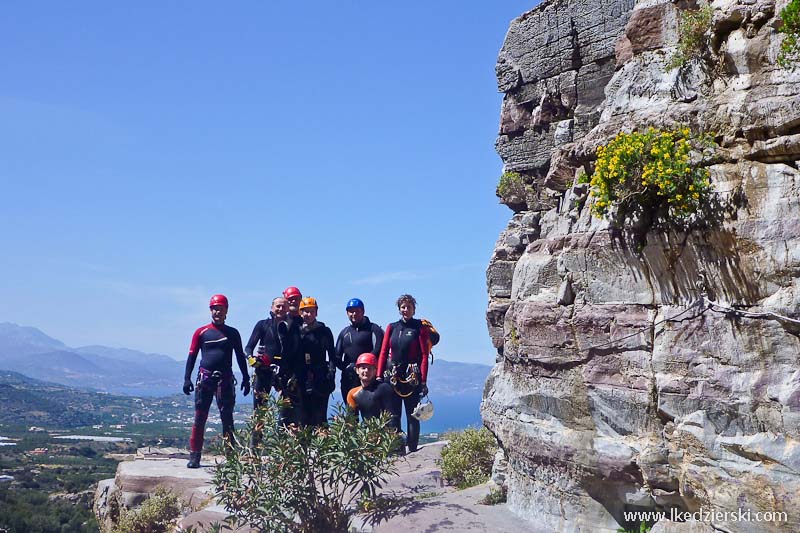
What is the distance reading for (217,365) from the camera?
1181 cm

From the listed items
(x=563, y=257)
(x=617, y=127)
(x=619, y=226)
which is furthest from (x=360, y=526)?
(x=617, y=127)

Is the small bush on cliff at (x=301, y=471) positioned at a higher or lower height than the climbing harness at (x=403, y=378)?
lower

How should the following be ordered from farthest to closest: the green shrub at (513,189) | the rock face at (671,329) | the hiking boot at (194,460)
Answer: the green shrub at (513,189)
the hiking boot at (194,460)
the rock face at (671,329)

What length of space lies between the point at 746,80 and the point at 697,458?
12.7 ft

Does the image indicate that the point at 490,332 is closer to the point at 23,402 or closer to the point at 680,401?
the point at 680,401

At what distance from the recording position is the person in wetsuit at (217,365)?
11812 mm

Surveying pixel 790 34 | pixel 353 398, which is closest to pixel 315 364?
pixel 353 398

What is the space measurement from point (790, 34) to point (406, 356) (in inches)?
291

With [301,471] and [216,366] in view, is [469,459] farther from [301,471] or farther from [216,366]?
[216,366]

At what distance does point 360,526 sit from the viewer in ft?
29.7

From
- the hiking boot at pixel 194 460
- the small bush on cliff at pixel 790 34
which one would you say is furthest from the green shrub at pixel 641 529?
the hiking boot at pixel 194 460

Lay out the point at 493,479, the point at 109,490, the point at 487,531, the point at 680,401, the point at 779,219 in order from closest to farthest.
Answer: the point at 779,219 → the point at 680,401 → the point at 487,531 → the point at 493,479 → the point at 109,490

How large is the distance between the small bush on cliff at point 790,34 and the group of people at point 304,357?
6.93 meters

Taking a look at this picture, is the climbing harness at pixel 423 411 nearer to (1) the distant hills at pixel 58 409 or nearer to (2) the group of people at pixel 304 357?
(2) the group of people at pixel 304 357
